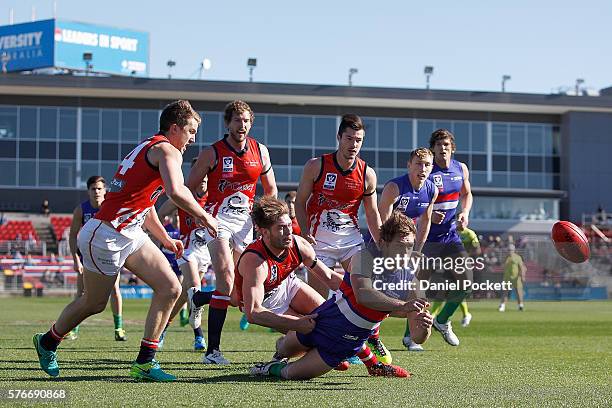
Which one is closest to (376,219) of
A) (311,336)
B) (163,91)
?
(311,336)

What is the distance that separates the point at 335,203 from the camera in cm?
1095

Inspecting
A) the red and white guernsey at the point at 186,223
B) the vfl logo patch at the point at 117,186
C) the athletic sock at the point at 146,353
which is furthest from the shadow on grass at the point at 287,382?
the red and white guernsey at the point at 186,223

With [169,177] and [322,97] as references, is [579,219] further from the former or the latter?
[169,177]

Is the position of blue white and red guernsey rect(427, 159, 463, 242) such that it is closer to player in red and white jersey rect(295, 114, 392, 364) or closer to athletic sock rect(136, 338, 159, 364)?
player in red and white jersey rect(295, 114, 392, 364)

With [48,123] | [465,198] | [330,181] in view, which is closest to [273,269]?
[330,181]

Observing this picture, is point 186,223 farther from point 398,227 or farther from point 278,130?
point 278,130

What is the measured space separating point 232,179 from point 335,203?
1138mm

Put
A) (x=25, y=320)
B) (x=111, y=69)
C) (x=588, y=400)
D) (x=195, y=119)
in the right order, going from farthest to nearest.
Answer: (x=111, y=69) < (x=25, y=320) < (x=195, y=119) < (x=588, y=400)

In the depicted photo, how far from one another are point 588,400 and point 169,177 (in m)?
3.41

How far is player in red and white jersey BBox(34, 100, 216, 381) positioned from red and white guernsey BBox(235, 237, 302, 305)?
468 mm

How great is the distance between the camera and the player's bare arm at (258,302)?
8047 mm

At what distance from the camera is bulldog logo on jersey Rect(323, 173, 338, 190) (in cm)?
1083

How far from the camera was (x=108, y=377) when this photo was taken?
8.40m

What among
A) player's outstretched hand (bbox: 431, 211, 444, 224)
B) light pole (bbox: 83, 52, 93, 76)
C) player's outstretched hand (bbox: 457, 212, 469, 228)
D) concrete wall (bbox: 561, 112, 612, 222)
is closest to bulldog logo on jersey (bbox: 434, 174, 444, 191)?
player's outstretched hand (bbox: 431, 211, 444, 224)
